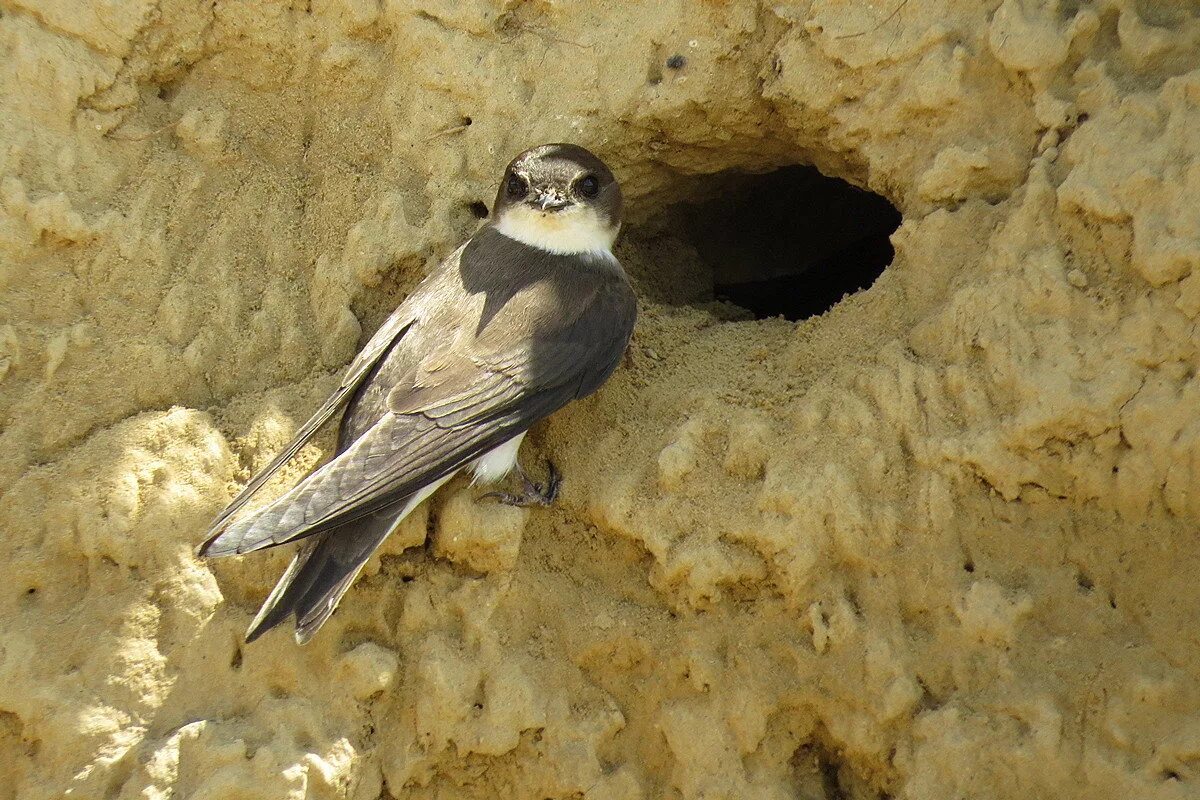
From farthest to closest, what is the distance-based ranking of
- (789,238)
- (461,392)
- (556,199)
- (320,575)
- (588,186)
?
(789,238) < (588,186) < (556,199) < (461,392) < (320,575)

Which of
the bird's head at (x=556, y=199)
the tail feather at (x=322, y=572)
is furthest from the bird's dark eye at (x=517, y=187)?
the tail feather at (x=322, y=572)

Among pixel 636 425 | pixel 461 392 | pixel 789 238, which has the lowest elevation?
pixel 789 238

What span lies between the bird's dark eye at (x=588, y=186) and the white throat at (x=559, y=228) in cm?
4

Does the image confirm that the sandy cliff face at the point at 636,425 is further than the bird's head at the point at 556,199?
No

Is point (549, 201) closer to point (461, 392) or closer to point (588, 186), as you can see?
point (588, 186)

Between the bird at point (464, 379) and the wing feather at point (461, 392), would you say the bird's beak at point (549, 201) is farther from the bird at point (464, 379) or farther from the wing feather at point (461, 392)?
the wing feather at point (461, 392)

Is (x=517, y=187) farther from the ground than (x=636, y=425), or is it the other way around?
(x=517, y=187)

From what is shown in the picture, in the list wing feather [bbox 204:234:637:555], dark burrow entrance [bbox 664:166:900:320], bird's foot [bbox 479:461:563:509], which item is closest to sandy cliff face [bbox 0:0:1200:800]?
bird's foot [bbox 479:461:563:509]

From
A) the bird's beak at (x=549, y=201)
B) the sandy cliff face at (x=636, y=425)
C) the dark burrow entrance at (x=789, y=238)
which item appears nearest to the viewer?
the sandy cliff face at (x=636, y=425)

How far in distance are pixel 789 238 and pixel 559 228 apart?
1.19 meters

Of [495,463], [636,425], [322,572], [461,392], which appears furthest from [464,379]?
[322,572]

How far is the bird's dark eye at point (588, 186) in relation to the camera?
115 inches

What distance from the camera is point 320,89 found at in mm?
3047

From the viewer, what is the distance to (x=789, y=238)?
3.92m
